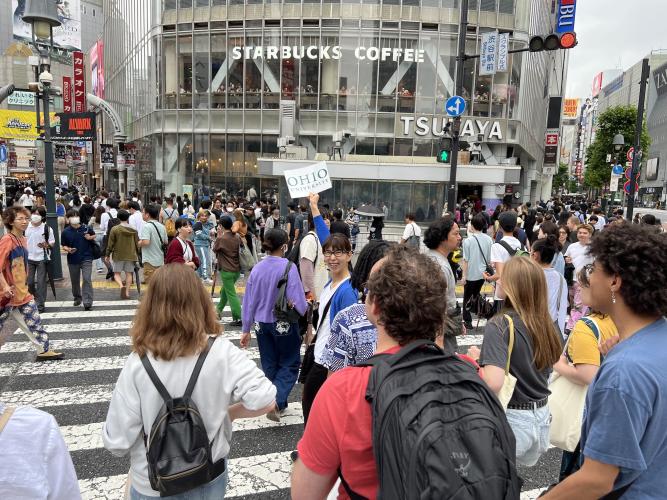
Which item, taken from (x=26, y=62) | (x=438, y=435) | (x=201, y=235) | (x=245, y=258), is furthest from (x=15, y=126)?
(x=438, y=435)

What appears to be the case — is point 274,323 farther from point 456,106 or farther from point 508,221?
point 456,106

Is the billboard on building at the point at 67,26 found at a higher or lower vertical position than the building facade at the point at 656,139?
higher

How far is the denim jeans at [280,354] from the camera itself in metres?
4.80

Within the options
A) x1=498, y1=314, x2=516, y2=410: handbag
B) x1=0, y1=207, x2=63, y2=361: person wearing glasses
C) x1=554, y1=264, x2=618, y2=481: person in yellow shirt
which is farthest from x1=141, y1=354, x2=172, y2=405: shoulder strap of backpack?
x1=0, y1=207, x2=63, y2=361: person wearing glasses

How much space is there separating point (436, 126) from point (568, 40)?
21547 mm

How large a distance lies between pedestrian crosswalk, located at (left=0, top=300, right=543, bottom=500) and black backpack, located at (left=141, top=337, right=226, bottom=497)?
5.91ft

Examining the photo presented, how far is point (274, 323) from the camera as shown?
4.75 meters

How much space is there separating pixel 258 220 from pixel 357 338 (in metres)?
14.7

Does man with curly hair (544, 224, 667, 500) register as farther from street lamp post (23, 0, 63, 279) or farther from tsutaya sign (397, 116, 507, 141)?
tsutaya sign (397, 116, 507, 141)

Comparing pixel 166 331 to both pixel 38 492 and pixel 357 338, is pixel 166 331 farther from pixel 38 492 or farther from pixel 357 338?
pixel 357 338

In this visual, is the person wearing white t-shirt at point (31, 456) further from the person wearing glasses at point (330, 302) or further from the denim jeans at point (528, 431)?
the denim jeans at point (528, 431)

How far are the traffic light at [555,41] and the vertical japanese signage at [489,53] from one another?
6.58 metres

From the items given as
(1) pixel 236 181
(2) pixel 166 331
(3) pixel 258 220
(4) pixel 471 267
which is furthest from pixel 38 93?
(1) pixel 236 181

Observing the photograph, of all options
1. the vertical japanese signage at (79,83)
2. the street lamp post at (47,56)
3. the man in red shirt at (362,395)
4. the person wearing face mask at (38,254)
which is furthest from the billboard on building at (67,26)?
the man in red shirt at (362,395)
